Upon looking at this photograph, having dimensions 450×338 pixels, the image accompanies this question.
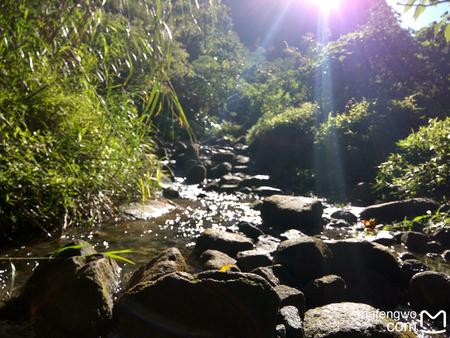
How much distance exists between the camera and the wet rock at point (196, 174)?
31.4 ft

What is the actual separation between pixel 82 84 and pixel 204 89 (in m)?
11.0

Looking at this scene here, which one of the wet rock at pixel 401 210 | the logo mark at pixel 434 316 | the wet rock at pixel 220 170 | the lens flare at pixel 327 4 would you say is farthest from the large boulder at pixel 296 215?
the lens flare at pixel 327 4

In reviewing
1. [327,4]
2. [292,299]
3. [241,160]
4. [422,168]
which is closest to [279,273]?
[292,299]

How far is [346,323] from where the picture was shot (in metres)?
2.63

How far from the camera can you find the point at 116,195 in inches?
208

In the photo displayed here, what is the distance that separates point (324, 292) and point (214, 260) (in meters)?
1.07

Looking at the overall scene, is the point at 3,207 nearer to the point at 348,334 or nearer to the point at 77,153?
the point at 77,153

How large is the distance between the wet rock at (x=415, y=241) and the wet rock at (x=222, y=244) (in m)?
1.84

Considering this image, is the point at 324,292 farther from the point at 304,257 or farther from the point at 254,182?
the point at 254,182

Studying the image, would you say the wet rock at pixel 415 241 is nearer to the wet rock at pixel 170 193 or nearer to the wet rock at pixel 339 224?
the wet rock at pixel 339 224

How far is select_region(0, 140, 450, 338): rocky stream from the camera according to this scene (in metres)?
2.46

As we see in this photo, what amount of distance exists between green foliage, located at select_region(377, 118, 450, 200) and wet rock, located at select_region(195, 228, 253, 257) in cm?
322

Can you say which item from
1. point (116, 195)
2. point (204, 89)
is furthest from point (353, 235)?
point (204, 89)

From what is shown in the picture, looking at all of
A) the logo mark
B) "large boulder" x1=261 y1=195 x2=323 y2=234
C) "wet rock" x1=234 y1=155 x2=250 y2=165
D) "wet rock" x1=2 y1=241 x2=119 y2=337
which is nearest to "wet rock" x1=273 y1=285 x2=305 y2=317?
the logo mark
